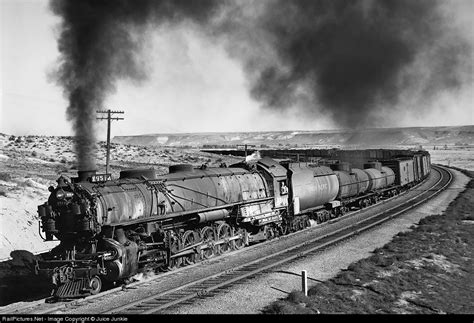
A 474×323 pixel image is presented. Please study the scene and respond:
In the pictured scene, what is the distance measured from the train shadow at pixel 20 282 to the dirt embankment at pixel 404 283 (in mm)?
7729

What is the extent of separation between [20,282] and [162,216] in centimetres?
557

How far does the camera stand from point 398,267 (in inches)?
643

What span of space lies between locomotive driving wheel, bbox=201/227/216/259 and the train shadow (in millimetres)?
5703

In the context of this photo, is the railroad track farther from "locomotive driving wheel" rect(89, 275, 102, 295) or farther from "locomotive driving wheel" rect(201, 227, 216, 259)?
"locomotive driving wheel" rect(201, 227, 216, 259)

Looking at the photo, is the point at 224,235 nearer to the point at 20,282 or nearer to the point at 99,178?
the point at 99,178

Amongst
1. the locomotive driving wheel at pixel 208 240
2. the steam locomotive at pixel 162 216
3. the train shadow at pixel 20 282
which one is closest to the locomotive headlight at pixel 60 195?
the steam locomotive at pixel 162 216

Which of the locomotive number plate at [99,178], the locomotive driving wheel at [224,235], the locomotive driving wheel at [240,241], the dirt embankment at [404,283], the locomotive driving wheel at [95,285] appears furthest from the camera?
the locomotive driving wheel at [240,241]

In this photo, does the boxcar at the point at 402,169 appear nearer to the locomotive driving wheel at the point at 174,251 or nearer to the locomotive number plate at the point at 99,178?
the locomotive driving wheel at the point at 174,251

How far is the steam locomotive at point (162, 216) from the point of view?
1353 centimetres

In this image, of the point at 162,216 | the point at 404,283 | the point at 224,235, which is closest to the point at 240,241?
the point at 224,235

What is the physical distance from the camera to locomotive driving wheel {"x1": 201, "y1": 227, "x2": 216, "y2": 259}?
17781mm

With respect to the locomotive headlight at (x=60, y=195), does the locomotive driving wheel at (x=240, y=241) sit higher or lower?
lower
